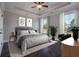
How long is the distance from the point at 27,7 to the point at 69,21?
1068mm

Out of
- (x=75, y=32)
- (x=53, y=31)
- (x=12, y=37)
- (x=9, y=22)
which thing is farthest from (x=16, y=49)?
(x=75, y=32)

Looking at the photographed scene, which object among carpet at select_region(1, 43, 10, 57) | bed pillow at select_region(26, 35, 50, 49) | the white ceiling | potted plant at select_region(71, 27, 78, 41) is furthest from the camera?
bed pillow at select_region(26, 35, 50, 49)

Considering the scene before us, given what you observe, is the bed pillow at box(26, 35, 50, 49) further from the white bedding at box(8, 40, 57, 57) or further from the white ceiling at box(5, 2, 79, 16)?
the white ceiling at box(5, 2, 79, 16)

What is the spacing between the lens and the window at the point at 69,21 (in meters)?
2.30

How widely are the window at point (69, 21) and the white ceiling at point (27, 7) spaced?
26 cm

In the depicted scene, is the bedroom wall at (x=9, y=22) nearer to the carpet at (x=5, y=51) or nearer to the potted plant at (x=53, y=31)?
the carpet at (x=5, y=51)

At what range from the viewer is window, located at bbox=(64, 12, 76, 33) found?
2305mm

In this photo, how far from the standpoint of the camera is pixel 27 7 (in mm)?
2402

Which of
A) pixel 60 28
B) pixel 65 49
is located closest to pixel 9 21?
pixel 60 28

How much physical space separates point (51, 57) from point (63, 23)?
0.87 meters

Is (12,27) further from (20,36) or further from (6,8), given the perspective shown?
(6,8)

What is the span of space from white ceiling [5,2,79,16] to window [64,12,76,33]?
263 millimetres

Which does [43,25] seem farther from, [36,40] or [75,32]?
[75,32]

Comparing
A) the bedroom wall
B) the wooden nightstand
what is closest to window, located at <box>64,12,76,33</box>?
the bedroom wall
